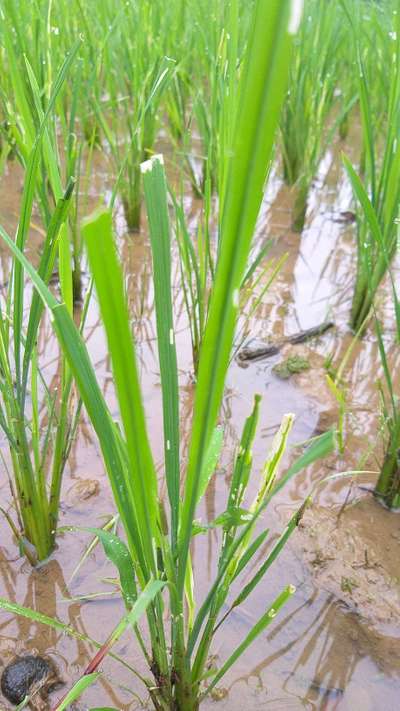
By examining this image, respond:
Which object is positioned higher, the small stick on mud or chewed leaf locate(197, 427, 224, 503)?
chewed leaf locate(197, 427, 224, 503)

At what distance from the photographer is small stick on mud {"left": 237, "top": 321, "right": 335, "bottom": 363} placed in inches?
53.4

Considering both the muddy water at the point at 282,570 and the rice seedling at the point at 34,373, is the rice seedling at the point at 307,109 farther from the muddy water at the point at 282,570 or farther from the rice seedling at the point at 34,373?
the rice seedling at the point at 34,373

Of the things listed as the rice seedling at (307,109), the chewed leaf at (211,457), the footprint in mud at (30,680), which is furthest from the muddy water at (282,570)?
the rice seedling at (307,109)

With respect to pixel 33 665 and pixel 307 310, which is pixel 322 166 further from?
pixel 33 665

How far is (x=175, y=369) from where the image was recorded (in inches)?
19.6

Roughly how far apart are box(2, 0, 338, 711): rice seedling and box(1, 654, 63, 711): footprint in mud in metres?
0.13

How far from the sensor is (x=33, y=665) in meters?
0.71

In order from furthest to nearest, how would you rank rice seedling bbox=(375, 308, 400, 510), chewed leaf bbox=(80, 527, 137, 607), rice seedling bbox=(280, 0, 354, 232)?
rice seedling bbox=(280, 0, 354, 232) → rice seedling bbox=(375, 308, 400, 510) → chewed leaf bbox=(80, 527, 137, 607)

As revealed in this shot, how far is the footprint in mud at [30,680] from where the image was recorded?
2.22 feet

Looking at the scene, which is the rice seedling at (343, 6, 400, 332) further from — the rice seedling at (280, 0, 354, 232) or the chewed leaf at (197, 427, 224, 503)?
the rice seedling at (280, 0, 354, 232)

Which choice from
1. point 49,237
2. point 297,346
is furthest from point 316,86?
point 49,237

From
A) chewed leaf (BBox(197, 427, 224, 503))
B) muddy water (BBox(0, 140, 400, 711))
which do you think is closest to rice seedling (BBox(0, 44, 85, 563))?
muddy water (BBox(0, 140, 400, 711))

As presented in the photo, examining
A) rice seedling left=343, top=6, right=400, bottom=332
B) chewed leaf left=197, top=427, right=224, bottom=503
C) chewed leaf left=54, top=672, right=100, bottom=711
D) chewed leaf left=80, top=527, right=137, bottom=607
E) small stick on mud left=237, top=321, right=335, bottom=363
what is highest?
rice seedling left=343, top=6, right=400, bottom=332

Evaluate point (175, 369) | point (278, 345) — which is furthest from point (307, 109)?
point (175, 369)
